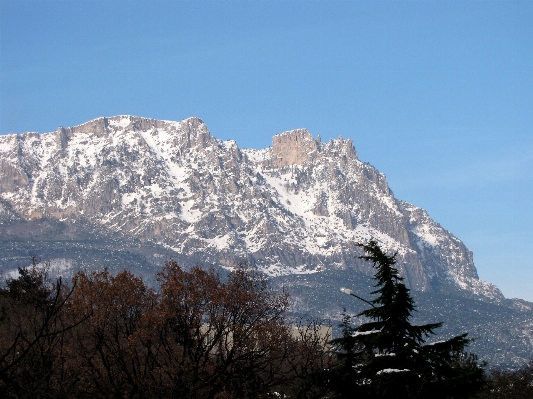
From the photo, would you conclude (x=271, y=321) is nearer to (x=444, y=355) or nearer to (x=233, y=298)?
(x=233, y=298)

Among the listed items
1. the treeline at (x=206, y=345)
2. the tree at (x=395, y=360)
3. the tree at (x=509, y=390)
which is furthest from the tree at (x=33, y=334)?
the tree at (x=509, y=390)

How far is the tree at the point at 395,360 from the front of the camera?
31.9 metres

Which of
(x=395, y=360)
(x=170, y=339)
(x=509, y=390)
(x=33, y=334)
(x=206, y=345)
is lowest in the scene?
(x=509, y=390)

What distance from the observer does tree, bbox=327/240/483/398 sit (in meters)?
31.9

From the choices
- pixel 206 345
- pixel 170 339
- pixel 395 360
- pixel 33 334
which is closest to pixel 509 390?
pixel 206 345

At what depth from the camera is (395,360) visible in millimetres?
32750

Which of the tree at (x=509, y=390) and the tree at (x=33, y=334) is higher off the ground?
the tree at (x=33, y=334)

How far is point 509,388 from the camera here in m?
58.7

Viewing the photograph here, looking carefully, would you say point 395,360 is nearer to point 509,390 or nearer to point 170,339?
point 170,339

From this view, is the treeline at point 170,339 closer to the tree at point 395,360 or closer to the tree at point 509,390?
the tree at point 395,360

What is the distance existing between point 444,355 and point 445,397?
1766mm

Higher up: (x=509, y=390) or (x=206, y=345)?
(x=206, y=345)

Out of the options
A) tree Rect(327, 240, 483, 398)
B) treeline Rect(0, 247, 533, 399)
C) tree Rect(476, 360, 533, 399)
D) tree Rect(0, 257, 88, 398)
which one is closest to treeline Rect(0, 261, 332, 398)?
treeline Rect(0, 247, 533, 399)

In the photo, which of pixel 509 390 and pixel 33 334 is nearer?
pixel 33 334
